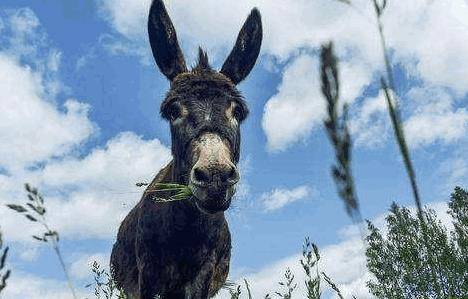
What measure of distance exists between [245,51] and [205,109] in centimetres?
214

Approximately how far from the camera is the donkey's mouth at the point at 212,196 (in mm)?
5047

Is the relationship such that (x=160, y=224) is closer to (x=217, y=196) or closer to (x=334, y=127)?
(x=217, y=196)

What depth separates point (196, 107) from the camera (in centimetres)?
641

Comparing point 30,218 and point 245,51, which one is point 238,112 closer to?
point 245,51

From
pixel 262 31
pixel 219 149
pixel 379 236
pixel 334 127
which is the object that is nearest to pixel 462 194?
pixel 379 236

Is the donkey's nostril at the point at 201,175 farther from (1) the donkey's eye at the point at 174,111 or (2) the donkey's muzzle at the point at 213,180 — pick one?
(1) the donkey's eye at the point at 174,111

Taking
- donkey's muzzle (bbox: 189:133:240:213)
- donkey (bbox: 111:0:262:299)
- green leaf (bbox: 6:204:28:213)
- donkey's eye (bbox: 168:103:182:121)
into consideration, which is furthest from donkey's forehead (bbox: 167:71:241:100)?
green leaf (bbox: 6:204:28:213)

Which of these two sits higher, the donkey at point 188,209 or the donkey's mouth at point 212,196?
the donkey at point 188,209

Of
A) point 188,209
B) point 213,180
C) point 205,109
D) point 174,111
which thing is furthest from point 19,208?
point 174,111

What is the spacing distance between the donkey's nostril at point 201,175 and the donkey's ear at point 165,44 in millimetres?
3036

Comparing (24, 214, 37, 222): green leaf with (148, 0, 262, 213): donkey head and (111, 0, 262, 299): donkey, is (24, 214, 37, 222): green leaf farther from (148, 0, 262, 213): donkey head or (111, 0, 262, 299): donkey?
(111, 0, 262, 299): donkey

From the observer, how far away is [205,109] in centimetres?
636

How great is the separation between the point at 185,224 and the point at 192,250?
352 millimetres

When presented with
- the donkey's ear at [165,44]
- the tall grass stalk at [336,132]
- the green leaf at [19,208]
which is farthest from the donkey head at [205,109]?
the tall grass stalk at [336,132]
